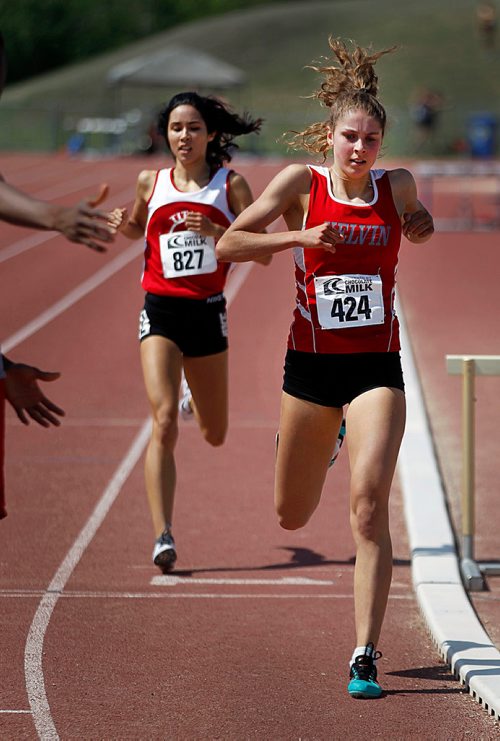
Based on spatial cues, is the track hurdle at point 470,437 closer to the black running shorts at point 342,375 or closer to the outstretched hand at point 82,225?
the black running shorts at point 342,375

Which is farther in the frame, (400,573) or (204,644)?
(400,573)

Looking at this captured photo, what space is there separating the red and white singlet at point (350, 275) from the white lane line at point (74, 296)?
8.76 m

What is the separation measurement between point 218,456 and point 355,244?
485 cm

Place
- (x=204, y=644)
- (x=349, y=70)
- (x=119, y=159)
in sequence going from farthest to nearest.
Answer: (x=119, y=159), (x=204, y=644), (x=349, y=70)

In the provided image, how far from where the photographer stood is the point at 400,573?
6.72m

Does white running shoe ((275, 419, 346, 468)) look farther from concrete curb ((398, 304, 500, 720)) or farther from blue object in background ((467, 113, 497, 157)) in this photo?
blue object in background ((467, 113, 497, 157))

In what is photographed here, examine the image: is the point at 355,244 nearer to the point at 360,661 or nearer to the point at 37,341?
the point at 360,661

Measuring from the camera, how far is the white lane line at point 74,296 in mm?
14484

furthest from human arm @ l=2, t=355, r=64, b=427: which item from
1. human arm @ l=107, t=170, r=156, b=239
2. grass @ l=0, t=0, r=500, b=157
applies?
grass @ l=0, t=0, r=500, b=157

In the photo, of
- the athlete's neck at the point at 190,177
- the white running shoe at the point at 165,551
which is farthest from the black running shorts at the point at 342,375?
the athlete's neck at the point at 190,177

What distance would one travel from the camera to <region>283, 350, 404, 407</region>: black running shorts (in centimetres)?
496

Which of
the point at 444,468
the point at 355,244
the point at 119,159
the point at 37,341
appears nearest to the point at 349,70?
the point at 355,244

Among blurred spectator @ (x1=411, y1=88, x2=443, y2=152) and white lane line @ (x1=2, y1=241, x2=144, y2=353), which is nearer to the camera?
white lane line @ (x1=2, y1=241, x2=144, y2=353)

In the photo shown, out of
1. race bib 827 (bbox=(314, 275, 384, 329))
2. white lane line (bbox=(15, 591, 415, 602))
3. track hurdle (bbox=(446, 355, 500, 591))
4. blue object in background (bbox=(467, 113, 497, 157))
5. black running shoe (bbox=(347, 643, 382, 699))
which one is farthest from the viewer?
blue object in background (bbox=(467, 113, 497, 157))
